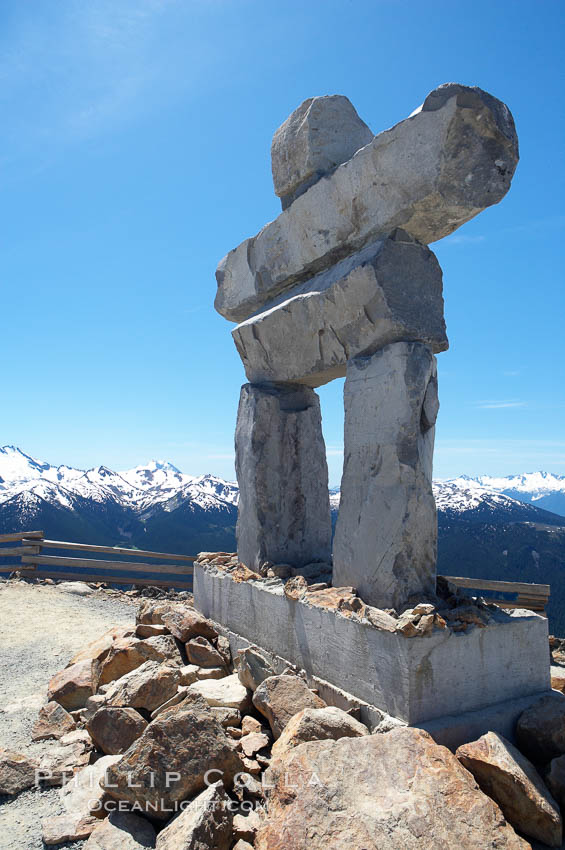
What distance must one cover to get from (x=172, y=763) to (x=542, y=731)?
2015 millimetres

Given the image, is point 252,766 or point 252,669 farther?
point 252,669

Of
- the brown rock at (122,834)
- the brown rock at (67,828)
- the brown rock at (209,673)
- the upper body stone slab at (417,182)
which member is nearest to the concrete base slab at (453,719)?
the brown rock at (209,673)

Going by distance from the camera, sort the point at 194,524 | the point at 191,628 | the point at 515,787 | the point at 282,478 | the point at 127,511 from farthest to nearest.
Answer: the point at 127,511
the point at 194,524
the point at 282,478
the point at 191,628
the point at 515,787

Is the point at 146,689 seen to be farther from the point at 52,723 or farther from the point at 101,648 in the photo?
the point at 101,648

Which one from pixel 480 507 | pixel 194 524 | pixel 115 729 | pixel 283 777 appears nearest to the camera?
pixel 283 777

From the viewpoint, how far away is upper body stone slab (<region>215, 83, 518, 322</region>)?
11.4 feet

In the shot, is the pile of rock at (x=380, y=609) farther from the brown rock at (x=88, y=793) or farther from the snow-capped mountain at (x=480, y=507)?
the snow-capped mountain at (x=480, y=507)

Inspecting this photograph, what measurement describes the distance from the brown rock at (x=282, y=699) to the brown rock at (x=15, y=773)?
1336 millimetres

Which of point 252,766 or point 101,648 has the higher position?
point 101,648

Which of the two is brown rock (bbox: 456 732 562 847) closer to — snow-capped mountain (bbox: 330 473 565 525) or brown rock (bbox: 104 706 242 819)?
brown rock (bbox: 104 706 242 819)

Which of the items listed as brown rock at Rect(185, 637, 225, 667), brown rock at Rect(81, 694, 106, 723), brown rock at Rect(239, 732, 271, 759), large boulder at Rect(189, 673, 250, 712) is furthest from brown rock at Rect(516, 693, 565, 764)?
brown rock at Rect(81, 694, 106, 723)

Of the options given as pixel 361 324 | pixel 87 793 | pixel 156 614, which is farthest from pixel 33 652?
pixel 361 324

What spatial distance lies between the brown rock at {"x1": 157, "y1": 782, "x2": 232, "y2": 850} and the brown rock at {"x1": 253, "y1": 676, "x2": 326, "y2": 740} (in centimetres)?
82

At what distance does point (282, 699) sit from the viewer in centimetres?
344
